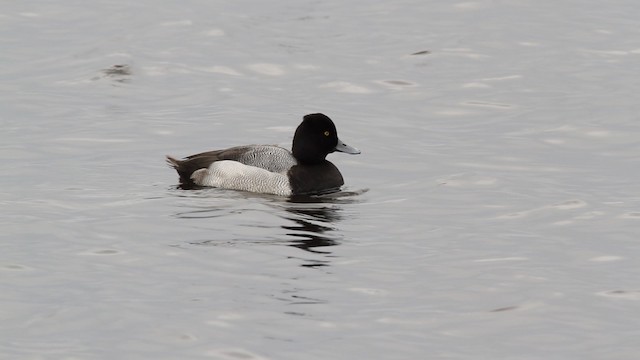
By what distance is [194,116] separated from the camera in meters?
Result: 22.0

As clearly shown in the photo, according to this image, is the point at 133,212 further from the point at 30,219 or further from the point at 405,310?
the point at 405,310

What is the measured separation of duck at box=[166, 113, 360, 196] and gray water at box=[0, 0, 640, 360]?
0.35 m

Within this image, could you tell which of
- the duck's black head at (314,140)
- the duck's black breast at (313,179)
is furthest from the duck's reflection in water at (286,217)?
the duck's black head at (314,140)

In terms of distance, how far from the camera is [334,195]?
1630cm

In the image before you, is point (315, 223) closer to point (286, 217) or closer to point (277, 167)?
point (286, 217)

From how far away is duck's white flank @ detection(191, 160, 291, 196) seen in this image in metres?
16.5

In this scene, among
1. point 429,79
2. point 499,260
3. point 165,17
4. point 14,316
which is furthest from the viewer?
point 165,17

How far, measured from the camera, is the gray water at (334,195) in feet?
35.0

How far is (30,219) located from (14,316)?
3.61 metres

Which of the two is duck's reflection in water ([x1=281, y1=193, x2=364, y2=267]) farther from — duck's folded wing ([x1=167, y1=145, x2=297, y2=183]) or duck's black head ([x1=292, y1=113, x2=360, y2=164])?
duck's black head ([x1=292, y1=113, x2=360, y2=164])

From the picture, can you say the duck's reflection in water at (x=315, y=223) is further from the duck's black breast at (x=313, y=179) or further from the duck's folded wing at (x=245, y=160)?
the duck's folded wing at (x=245, y=160)

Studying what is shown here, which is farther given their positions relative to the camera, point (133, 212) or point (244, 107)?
point (244, 107)

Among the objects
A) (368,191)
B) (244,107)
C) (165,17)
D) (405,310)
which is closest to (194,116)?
(244,107)

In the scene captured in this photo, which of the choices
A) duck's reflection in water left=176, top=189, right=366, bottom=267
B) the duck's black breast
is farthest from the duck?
duck's reflection in water left=176, top=189, right=366, bottom=267
